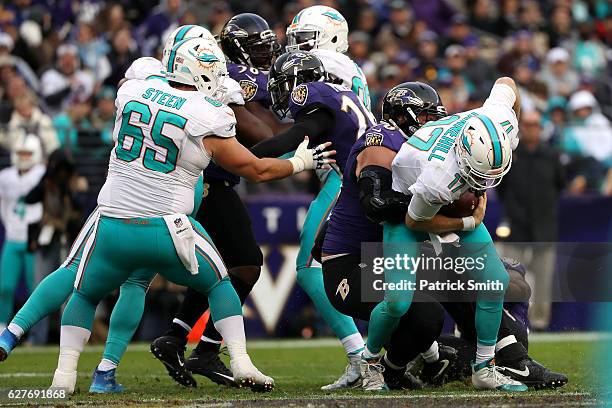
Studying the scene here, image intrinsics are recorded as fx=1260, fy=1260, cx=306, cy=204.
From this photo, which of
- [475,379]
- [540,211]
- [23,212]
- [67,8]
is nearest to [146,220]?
[475,379]

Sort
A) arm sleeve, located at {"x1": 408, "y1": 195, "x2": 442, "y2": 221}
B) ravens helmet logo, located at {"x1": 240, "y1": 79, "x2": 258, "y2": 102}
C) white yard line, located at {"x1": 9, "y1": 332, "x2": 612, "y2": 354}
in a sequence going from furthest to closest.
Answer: white yard line, located at {"x1": 9, "y1": 332, "x2": 612, "y2": 354}
ravens helmet logo, located at {"x1": 240, "y1": 79, "x2": 258, "y2": 102}
arm sleeve, located at {"x1": 408, "y1": 195, "x2": 442, "y2": 221}

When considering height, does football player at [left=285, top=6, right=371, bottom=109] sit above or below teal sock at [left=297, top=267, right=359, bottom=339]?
above

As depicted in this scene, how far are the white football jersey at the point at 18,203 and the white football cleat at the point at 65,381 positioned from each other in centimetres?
498

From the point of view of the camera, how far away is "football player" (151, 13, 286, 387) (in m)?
7.73

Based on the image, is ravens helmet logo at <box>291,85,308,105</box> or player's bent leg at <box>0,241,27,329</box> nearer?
ravens helmet logo at <box>291,85,308,105</box>

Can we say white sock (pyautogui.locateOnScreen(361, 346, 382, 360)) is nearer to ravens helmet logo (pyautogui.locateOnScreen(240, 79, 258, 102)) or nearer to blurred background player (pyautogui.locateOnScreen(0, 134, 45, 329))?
ravens helmet logo (pyautogui.locateOnScreen(240, 79, 258, 102))

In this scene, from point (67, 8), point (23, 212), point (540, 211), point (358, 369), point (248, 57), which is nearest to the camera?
point (358, 369)

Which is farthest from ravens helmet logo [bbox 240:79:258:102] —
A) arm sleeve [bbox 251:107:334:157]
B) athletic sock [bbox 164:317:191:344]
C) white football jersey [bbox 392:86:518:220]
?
white football jersey [bbox 392:86:518:220]

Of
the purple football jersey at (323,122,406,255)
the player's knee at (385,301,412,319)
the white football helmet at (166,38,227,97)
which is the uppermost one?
the white football helmet at (166,38,227,97)

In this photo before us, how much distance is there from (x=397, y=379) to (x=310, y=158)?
4.47ft

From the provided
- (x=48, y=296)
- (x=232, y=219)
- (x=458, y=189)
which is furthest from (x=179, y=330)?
(x=458, y=189)

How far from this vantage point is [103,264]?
22.1 feet

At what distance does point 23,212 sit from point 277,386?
16.0ft

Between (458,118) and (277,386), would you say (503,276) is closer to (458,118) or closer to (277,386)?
(458,118)
